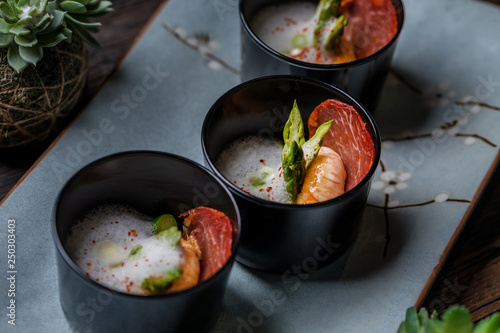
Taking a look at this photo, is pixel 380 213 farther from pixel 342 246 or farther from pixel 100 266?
pixel 100 266

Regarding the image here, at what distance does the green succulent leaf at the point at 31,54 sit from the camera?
1407 millimetres

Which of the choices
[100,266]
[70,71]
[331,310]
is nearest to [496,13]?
[331,310]

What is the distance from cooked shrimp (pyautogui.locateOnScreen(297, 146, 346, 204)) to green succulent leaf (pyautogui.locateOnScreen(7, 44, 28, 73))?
0.63 metres

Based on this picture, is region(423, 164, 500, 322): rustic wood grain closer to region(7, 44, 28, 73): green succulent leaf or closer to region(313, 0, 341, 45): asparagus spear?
region(313, 0, 341, 45): asparagus spear

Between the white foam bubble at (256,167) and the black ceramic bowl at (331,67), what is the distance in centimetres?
18

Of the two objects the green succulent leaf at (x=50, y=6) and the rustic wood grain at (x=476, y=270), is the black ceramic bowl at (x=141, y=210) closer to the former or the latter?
the green succulent leaf at (x=50, y=6)

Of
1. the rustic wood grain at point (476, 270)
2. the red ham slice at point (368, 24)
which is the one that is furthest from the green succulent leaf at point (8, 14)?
the rustic wood grain at point (476, 270)

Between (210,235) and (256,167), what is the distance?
0.82ft

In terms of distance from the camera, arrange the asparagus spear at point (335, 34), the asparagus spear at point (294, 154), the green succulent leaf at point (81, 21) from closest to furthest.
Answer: the asparagus spear at point (294, 154), the green succulent leaf at point (81, 21), the asparagus spear at point (335, 34)

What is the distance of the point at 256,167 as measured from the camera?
1502 mm

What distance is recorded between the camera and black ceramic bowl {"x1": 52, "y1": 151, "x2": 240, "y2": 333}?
1153 mm

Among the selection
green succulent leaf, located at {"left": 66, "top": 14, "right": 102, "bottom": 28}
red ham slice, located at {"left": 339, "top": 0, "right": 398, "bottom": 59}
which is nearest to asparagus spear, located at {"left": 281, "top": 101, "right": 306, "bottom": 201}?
red ham slice, located at {"left": 339, "top": 0, "right": 398, "bottom": 59}

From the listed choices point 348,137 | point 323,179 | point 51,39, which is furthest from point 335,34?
point 51,39

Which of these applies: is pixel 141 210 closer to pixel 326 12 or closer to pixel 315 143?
pixel 315 143
